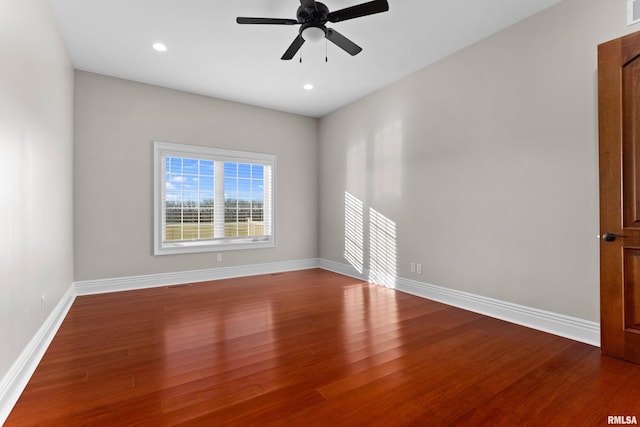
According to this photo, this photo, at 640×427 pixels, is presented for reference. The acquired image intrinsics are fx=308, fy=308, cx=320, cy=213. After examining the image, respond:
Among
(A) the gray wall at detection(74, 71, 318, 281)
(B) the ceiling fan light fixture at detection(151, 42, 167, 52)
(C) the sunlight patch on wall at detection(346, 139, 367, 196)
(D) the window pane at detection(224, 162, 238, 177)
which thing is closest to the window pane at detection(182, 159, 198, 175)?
(A) the gray wall at detection(74, 71, 318, 281)

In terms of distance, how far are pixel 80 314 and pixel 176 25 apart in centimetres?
324

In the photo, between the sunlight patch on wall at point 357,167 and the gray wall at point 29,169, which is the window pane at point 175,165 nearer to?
the gray wall at point 29,169

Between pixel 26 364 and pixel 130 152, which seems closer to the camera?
pixel 26 364

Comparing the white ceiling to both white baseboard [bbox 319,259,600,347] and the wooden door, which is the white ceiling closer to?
the wooden door

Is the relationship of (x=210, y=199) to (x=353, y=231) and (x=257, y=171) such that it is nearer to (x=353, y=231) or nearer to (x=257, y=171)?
(x=257, y=171)

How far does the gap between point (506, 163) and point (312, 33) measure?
2323 millimetres

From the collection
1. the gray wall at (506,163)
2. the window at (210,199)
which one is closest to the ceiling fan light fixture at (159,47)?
the window at (210,199)

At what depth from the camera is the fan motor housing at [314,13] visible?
8.34 ft

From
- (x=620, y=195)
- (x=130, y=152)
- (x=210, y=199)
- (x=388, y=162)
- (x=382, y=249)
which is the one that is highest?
(x=130, y=152)

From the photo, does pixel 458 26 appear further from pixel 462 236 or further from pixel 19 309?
pixel 19 309

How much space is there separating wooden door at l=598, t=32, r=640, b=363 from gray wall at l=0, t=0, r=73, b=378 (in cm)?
404

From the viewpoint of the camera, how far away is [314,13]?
8.45ft

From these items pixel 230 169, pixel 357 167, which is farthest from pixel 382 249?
pixel 230 169

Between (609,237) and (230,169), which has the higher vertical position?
(230,169)
